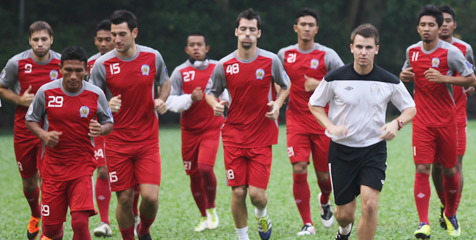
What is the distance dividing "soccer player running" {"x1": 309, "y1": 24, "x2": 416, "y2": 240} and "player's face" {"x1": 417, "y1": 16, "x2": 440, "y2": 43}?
1844 mm

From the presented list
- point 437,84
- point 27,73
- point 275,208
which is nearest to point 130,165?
point 27,73

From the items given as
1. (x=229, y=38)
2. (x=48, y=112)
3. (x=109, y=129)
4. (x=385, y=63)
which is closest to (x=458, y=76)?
(x=109, y=129)

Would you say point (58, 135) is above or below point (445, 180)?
above

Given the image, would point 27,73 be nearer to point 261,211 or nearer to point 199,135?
point 199,135

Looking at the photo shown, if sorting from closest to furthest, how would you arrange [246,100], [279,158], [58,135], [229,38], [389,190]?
[58,135], [246,100], [389,190], [279,158], [229,38]

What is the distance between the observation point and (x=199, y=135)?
1021 centimetres

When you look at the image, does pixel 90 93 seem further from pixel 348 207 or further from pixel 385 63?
pixel 385 63

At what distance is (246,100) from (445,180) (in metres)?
2.76

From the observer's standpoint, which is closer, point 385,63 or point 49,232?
point 49,232

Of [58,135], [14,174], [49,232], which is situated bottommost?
[14,174]

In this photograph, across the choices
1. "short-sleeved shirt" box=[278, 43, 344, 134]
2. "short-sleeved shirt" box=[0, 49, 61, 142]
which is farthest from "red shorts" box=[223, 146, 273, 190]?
"short-sleeved shirt" box=[0, 49, 61, 142]

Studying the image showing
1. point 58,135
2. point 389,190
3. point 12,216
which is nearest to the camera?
point 58,135

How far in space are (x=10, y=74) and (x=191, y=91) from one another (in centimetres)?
248

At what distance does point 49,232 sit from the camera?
734 cm
